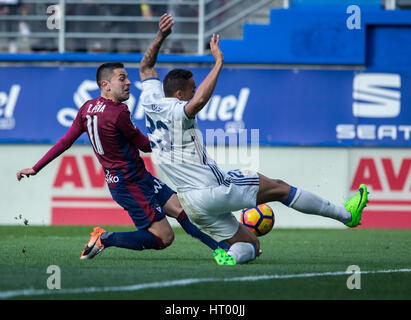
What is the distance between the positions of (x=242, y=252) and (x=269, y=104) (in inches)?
291

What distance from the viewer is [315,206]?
7.26 metres

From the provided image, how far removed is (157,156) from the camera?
731 centimetres

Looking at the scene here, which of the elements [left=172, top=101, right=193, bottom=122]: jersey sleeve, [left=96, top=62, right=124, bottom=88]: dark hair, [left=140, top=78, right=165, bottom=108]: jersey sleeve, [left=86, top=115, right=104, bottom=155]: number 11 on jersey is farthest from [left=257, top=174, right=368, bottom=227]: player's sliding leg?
[left=96, top=62, right=124, bottom=88]: dark hair

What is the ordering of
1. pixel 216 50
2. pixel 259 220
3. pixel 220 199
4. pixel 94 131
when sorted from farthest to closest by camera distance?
pixel 259 220 → pixel 94 131 → pixel 220 199 → pixel 216 50

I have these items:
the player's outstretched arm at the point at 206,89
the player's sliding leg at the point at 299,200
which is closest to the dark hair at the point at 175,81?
the player's outstretched arm at the point at 206,89

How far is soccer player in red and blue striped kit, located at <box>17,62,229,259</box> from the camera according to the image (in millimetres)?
7441

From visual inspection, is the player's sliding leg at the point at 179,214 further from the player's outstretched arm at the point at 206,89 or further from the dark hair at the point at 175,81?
the player's outstretched arm at the point at 206,89

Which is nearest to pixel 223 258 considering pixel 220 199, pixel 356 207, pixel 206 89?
pixel 220 199

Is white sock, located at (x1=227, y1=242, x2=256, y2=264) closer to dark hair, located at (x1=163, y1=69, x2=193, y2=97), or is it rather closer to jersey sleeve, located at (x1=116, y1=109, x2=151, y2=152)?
jersey sleeve, located at (x1=116, y1=109, x2=151, y2=152)

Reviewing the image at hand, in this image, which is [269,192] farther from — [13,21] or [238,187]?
[13,21]

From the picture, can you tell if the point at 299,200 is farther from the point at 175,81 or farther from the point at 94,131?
the point at 94,131

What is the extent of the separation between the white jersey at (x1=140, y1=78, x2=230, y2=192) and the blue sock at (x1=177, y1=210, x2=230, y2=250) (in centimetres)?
70

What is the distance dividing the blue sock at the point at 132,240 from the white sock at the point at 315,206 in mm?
1321
